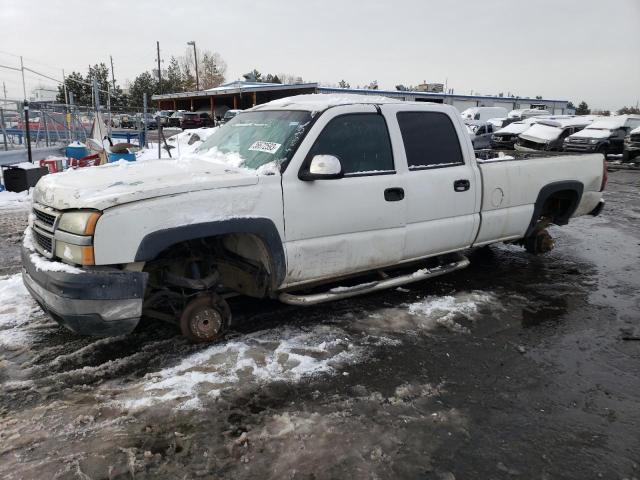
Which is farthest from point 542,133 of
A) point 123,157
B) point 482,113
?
point 123,157

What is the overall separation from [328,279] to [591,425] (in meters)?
2.10

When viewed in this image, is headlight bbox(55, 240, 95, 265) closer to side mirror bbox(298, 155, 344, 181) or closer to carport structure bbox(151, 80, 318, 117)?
side mirror bbox(298, 155, 344, 181)

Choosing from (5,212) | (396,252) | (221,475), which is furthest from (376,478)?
(5,212)

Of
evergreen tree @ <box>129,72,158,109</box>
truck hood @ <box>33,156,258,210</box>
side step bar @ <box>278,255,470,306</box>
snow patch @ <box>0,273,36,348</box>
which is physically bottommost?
snow patch @ <box>0,273,36,348</box>

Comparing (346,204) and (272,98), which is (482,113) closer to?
(272,98)

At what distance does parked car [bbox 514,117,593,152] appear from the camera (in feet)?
68.3

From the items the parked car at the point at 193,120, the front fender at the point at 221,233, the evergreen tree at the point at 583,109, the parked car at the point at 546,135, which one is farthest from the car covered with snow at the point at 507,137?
the evergreen tree at the point at 583,109

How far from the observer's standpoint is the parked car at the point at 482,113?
Answer: 3328cm

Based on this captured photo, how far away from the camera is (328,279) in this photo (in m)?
4.10

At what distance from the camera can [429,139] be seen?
460 centimetres

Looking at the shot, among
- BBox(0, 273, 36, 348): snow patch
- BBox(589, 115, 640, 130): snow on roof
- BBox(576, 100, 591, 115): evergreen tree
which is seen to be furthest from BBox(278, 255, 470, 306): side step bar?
BBox(576, 100, 591, 115): evergreen tree

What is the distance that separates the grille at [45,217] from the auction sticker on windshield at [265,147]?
1.57 metres

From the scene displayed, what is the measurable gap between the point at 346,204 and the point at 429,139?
124 centimetres

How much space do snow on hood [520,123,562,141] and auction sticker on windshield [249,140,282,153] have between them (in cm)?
1966
